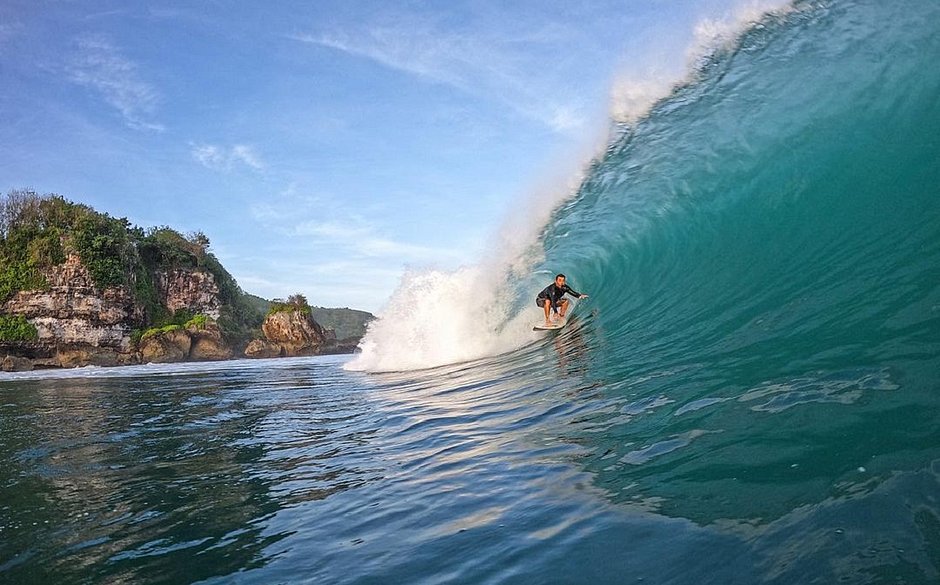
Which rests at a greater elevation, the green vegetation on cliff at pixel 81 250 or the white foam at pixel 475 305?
the green vegetation on cliff at pixel 81 250

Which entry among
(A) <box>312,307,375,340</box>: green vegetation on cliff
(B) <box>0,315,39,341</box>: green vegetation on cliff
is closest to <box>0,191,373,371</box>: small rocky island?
(B) <box>0,315,39,341</box>: green vegetation on cliff

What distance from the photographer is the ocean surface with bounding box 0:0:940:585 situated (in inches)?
84.9

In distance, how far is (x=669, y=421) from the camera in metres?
3.62

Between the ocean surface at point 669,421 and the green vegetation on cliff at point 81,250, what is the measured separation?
117 ft

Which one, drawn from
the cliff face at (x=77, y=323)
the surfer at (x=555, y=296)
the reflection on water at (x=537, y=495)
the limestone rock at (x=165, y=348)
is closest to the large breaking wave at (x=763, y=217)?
the surfer at (x=555, y=296)

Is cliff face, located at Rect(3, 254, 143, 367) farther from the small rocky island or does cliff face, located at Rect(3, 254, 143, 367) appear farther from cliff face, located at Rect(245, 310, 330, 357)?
cliff face, located at Rect(245, 310, 330, 357)

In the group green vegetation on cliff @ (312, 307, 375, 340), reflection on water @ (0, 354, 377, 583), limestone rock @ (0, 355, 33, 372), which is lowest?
reflection on water @ (0, 354, 377, 583)

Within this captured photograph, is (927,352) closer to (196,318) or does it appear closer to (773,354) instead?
(773,354)

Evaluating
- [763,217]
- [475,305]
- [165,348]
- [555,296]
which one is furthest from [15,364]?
[763,217]

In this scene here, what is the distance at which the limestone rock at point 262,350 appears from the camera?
1888 inches

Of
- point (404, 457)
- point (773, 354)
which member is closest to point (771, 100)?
point (773, 354)

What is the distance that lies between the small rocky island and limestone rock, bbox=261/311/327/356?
0.09 meters

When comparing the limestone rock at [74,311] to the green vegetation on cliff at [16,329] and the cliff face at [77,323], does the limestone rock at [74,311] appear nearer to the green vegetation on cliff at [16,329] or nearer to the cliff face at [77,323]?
the cliff face at [77,323]

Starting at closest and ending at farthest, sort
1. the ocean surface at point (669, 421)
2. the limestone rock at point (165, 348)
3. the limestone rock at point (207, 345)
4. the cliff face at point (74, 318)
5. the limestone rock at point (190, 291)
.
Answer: the ocean surface at point (669, 421), the cliff face at point (74, 318), the limestone rock at point (165, 348), the limestone rock at point (207, 345), the limestone rock at point (190, 291)
